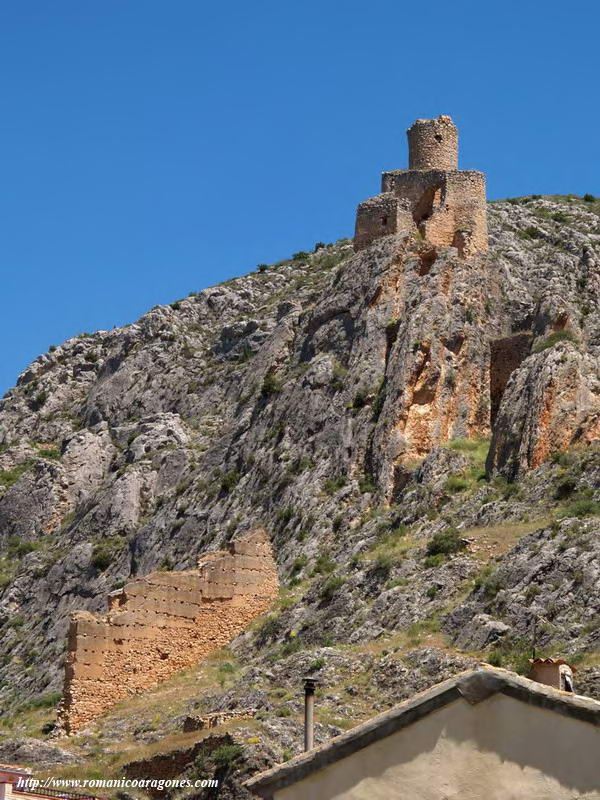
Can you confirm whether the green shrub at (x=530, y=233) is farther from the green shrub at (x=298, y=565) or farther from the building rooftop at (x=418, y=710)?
the building rooftop at (x=418, y=710)

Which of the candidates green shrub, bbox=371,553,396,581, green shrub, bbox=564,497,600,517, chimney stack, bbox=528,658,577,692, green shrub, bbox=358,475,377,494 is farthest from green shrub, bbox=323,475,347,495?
chimney stack, bbox=528,658,577,692

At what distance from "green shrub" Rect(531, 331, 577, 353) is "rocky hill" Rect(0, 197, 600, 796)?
98 mm

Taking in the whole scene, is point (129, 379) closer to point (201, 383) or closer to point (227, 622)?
point (201, 383)

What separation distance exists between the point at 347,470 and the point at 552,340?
276 inches

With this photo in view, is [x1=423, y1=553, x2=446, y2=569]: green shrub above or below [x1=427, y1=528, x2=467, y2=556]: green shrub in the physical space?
below

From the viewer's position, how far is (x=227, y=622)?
41.8 metres

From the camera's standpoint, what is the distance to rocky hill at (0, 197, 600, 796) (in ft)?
107

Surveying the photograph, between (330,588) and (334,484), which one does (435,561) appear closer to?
(330,588)

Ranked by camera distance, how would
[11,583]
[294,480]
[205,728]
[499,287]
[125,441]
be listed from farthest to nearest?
[125,441] < [11,583] < [499,287] < [294,480] < [205,728]

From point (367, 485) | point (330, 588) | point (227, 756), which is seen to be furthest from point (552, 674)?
point (367, 485)

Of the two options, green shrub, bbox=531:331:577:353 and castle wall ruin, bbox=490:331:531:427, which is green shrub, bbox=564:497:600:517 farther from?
castle wall ruin, bbox=490:331:531:427

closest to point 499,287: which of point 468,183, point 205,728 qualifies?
point 468,183

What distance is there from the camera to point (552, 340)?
143 feet

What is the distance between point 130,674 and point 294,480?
31.8 feet
